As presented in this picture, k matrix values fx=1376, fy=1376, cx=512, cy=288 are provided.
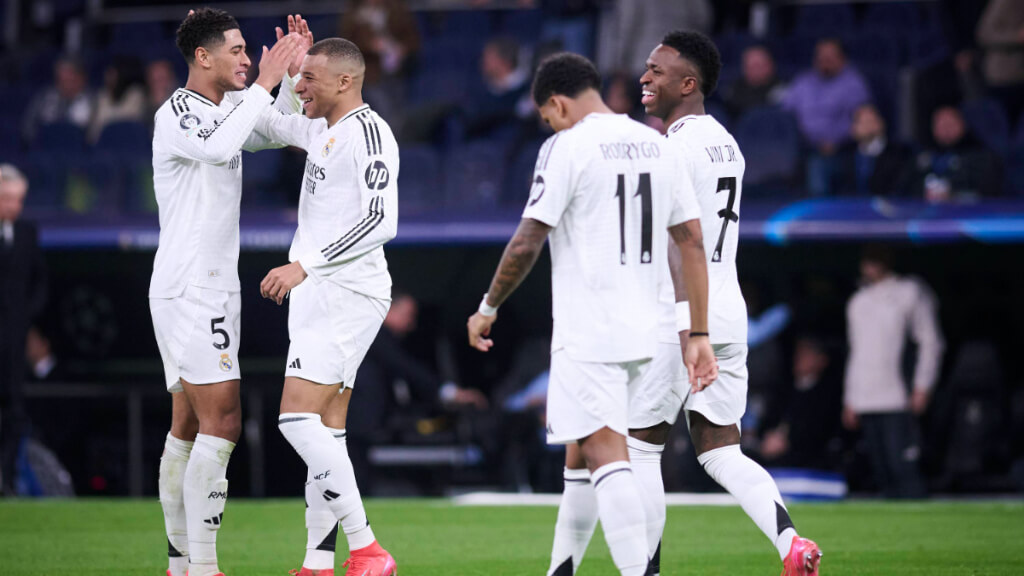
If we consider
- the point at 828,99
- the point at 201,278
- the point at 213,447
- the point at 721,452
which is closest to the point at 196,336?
the point at 201,278

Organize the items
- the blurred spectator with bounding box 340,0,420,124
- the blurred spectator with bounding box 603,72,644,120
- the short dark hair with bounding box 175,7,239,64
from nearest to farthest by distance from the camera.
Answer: the short dark hair with bounding box 175,7,239,64 → the blurred spectator with bounding box 603,72,644,120 → the blurred spectator with bounding box 340,0,420,124

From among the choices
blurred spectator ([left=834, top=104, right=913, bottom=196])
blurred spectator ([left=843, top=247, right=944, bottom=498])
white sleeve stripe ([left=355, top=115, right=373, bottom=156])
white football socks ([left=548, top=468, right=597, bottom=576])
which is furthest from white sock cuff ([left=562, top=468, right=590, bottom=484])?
blurred spectator ([left=834, top=104, right=913, bottom=196])

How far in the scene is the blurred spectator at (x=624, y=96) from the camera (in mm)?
12188

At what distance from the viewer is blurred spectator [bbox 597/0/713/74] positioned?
13609 millimetres

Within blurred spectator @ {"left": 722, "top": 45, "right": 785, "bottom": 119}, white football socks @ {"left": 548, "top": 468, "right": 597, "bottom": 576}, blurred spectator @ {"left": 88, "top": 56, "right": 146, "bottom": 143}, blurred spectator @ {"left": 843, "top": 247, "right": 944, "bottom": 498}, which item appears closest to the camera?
A: white football socks @ {"left": 548, "top": 468, "right": 597, "bottom": 576}

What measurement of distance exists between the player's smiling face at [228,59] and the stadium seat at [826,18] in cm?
1007

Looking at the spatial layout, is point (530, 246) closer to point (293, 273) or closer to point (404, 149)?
point (293, 273)

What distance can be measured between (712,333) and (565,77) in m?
1.32

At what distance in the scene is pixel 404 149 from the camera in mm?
13062

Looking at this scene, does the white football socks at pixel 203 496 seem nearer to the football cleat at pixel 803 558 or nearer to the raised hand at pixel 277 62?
the raised hand at pixel 277 62

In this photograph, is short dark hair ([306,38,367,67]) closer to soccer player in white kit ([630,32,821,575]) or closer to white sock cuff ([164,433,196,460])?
soccer player in white kit ([630,32,821,575])

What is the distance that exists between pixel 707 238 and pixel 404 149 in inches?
303

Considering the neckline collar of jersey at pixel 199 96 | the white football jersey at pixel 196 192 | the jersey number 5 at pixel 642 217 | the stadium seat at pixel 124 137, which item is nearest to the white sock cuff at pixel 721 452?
the jersey number 5 at pixel 642 217

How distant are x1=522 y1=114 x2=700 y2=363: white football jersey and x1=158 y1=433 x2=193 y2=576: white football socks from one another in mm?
1945
